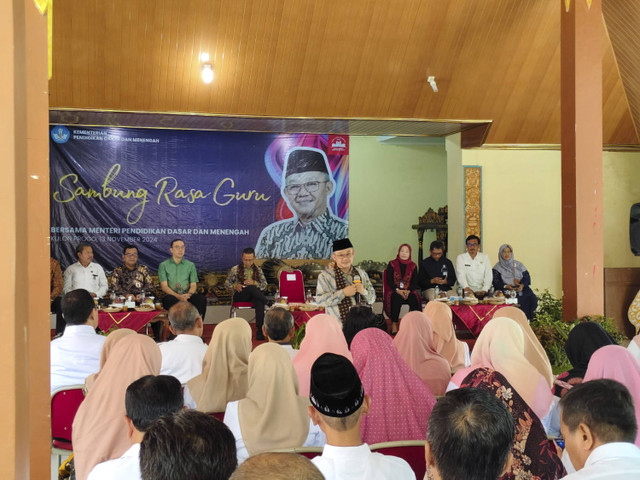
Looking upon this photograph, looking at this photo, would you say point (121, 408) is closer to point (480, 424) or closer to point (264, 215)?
point (480, 424)

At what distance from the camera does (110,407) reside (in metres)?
2.72

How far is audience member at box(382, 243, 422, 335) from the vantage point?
825 centimetres

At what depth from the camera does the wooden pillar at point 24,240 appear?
1782 millimetres

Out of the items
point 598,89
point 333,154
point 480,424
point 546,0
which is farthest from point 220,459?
point 333,154

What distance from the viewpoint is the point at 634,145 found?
974 cm

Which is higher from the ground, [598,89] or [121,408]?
[598,89]

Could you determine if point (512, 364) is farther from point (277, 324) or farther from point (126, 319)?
point (126, 319)

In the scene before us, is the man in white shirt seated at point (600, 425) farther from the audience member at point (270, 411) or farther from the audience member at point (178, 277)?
the audience member at point (178, 277)

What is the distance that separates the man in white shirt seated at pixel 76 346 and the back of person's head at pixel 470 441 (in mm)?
2589

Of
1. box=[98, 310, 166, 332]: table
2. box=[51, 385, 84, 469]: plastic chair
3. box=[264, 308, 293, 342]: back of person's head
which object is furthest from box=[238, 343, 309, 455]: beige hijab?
box=[98, 310, 166, 332]: table

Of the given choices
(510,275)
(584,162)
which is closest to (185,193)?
(510,275)

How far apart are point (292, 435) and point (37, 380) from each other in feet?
3.56

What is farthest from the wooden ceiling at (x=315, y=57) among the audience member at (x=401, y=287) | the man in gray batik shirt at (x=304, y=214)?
the audience member at (x=401, y=287)

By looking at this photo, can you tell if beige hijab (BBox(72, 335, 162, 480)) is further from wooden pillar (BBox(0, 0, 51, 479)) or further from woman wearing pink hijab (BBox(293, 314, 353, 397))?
woman wearing pink hijab (BBox(293, 314, 353, 397))
